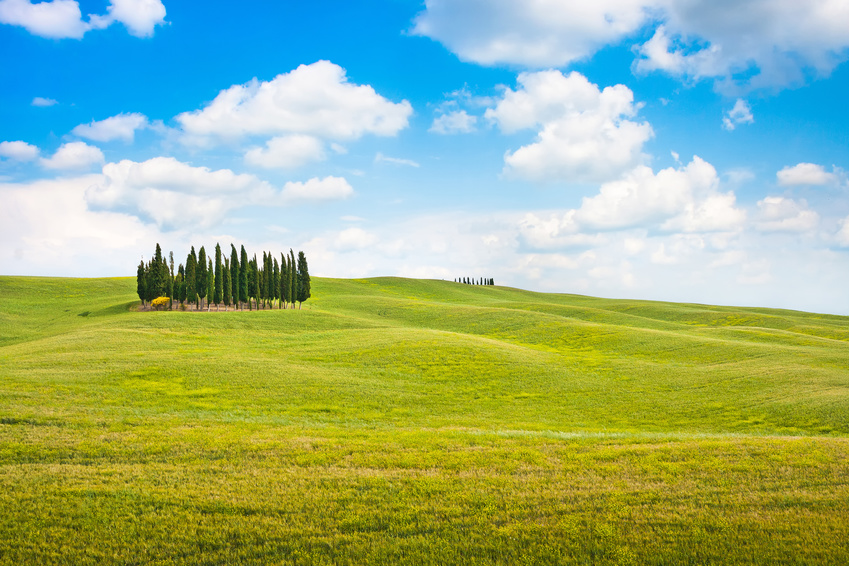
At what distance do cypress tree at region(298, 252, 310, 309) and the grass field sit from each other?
5760 centimetres

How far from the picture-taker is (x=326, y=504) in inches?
434

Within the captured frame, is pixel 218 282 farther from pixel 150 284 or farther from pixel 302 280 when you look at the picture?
pixel 302 280

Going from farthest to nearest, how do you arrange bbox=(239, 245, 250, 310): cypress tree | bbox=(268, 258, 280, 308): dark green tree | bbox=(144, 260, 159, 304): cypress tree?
bbox=(268, 258, 280, 308): dark green tree → bbox=(239, 245, 250, 310): cypress tree → bbox=(144, 260, 159, 304): cypress tree

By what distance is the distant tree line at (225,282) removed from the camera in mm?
81625

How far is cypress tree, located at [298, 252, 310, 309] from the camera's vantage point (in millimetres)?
99312

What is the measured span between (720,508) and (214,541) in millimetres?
10500

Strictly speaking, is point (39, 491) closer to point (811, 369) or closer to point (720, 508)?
point (720, 508)

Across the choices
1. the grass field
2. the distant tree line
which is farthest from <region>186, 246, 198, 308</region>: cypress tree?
the grass field

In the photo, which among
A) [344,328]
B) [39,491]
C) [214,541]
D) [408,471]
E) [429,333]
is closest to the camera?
[214,541]

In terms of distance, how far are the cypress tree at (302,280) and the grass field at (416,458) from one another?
5760 cm

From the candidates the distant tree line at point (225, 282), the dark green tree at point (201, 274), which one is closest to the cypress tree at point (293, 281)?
the distant tree line at point (225, 282)

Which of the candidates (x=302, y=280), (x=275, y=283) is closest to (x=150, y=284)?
(x=275, y=283)

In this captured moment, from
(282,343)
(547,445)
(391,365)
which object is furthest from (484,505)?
(282,343)

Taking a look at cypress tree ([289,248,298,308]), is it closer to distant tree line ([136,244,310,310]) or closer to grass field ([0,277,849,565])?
distant tree line ([136,244,310,310])
